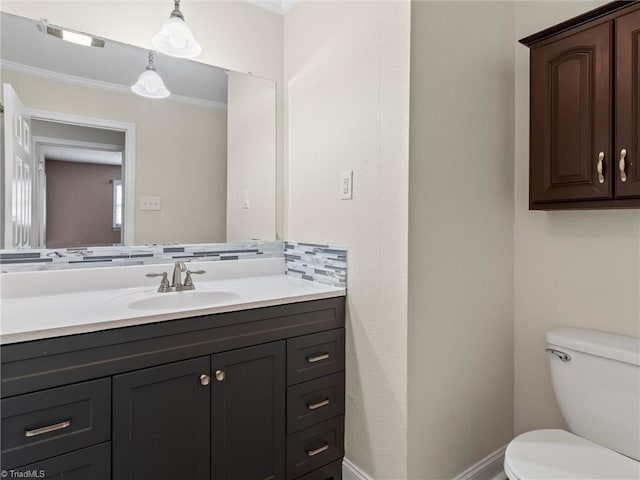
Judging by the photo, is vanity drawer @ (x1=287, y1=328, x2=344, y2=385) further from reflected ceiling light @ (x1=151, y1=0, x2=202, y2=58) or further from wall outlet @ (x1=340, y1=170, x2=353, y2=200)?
reflected ceiling light @ (x1=151, y1=0, x2=202, y2=58)

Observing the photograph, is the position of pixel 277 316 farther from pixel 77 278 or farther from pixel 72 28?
pixel 72 28

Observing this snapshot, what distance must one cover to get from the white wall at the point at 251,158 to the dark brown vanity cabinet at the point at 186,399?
0.69 meters

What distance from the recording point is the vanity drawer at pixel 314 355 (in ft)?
4.68

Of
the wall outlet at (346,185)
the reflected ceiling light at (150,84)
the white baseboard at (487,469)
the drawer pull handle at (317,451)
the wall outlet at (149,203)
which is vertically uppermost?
the reflected ceiling light at (150,84)

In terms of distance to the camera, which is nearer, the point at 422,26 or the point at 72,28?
the point at 422,26

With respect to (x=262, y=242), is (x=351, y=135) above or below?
above

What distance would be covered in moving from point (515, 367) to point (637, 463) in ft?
2.04

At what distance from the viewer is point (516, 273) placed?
1.74 metres

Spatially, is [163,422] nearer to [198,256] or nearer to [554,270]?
[198,256]

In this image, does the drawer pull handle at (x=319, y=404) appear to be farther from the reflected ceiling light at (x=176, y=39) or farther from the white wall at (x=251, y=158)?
the reflected ceiling light at (x=176, y=39)

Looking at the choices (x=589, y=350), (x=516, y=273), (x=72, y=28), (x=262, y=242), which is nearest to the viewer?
(x=589, y=350)

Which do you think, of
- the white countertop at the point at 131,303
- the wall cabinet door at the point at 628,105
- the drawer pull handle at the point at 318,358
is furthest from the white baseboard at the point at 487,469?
the wall cabinet door at the point at 628,105

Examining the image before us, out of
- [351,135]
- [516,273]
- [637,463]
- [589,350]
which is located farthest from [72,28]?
[637,463]

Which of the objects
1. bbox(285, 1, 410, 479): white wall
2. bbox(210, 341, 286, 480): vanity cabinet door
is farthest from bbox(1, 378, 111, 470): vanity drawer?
bbox(285, 1, 410, 479): white wall
